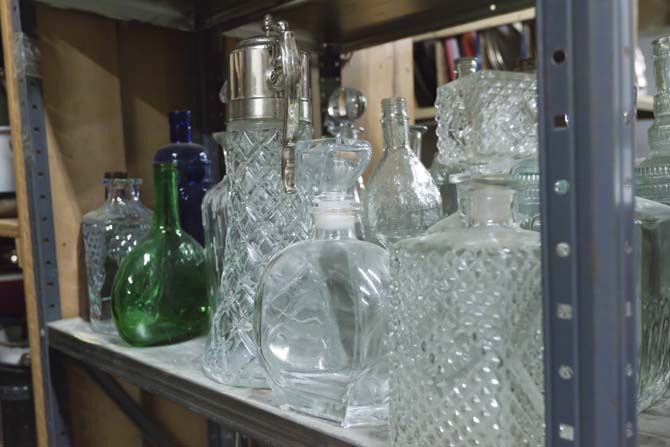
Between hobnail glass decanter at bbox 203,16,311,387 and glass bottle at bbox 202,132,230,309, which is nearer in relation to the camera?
hobnail glass decanter at bbox 203,16,311,387

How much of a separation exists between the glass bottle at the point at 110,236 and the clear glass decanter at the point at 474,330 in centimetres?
53

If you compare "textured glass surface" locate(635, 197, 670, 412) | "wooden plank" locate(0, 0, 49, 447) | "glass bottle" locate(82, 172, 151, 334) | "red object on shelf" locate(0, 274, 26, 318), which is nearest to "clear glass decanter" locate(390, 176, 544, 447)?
"textured glass surface" locate(635, 197, 670, 412)

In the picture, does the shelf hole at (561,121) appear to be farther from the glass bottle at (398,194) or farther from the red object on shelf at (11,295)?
the red object on shelf at (11,295)

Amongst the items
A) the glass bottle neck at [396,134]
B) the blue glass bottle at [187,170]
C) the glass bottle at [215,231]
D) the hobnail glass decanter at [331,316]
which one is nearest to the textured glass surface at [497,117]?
the hobnail glass decanter at [331,316]

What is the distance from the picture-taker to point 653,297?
456mm

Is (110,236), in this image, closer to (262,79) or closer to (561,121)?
(262,79)

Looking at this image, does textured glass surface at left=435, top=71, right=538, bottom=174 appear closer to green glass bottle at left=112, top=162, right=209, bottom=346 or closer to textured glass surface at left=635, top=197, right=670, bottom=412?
textured glass surface at left=635, top=197, right=670, bottom=412

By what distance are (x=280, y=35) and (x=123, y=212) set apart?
422mm

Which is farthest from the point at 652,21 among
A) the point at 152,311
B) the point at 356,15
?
the point at 152,311

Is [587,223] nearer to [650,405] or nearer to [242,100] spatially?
[650,405]

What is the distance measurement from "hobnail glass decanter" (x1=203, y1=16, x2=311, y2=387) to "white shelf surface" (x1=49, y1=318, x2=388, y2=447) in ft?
0.08

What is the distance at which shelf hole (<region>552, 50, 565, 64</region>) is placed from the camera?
0.29m

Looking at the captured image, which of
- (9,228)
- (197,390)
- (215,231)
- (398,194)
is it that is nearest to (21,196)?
(9,228)

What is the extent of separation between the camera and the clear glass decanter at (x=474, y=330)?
34cm
